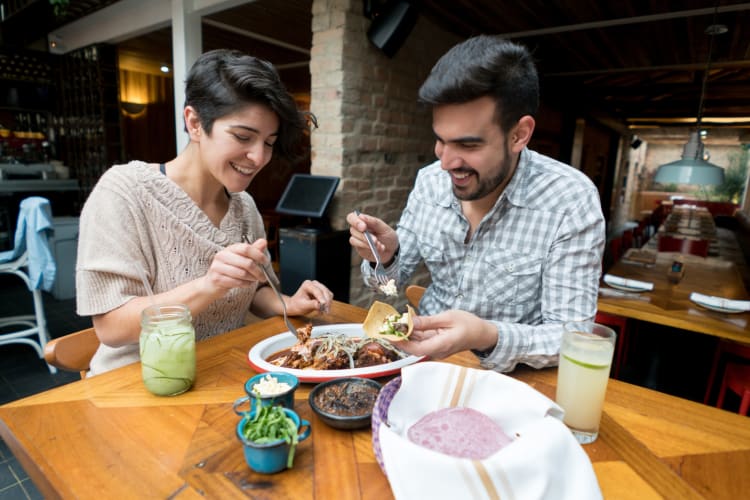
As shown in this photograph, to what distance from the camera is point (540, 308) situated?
59.8 inches

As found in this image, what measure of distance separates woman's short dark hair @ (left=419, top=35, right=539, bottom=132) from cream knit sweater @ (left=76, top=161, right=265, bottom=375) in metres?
0.91

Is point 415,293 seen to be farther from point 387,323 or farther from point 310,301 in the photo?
point 387,323

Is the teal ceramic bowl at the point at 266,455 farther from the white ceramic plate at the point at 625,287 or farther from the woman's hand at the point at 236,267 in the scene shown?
the white ceramic plate at the point at 625,287

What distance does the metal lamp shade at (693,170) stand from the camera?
4.12 metres

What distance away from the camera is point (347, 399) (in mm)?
969

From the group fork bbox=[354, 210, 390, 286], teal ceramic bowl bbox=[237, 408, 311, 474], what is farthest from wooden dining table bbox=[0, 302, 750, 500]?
fork bbox=[354, 210, 390, 286]

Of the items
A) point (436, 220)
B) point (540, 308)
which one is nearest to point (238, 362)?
point (436, 220)

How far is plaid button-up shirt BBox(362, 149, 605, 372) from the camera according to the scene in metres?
1.27

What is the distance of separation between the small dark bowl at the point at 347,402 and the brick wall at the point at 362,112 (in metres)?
2.64

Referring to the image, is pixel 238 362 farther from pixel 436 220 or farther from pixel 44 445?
pixel 436 220

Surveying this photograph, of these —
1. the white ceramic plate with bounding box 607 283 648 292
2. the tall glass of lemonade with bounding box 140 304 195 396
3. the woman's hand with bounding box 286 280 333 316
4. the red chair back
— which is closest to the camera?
the tall glass of lemonade with bounding box 140 304 195 396

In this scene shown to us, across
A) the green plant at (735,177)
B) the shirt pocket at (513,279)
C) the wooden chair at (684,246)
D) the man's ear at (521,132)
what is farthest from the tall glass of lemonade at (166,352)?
the green plant at (735,177)

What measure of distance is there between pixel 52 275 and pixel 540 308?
3.23 m

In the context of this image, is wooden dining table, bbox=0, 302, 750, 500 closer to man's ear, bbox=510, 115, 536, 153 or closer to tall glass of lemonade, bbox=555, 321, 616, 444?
tall glass of lemonade, bbox=555, 321, 616, 444
